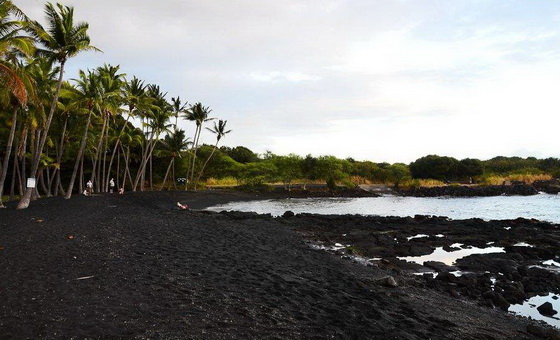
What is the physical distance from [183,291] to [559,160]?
134 meters

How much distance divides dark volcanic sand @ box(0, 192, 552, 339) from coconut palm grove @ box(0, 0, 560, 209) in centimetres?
1067

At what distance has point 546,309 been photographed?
1052 centimetres

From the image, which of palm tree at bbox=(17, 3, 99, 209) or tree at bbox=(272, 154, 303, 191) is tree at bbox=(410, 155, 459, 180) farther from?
palm tree at bbox=(17, 3, 99, 209)

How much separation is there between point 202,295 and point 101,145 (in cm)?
4688

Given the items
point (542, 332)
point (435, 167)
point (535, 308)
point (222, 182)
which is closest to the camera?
point (542, 332)

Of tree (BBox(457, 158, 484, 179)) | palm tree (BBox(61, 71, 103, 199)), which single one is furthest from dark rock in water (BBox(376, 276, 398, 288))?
tree (BBox(457, 158, 484, 179))

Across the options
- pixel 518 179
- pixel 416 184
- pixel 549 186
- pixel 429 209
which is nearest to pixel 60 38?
pixel 429 209

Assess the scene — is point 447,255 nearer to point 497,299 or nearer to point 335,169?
point 497,299

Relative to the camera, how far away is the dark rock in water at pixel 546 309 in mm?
10407

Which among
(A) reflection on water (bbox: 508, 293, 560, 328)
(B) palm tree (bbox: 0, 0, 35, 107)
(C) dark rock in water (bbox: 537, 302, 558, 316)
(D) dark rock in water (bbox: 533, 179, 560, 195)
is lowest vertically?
(A) reflection on water (bbox: 508, 293, 560, 328)

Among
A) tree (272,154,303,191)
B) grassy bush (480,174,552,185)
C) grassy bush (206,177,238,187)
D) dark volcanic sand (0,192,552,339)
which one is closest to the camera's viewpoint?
dark volcanic sand (0,192,552,339)

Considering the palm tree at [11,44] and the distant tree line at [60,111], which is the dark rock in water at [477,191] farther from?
the palm tree at [11,44]

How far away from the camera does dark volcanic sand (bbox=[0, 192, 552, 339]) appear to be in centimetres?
681

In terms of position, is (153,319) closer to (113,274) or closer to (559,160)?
(113,274)
